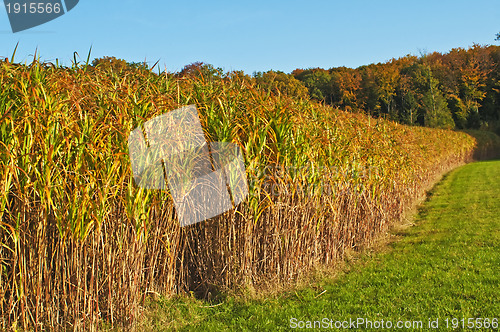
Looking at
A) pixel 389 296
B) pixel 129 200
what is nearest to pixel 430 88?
pixel 389 296

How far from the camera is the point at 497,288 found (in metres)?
3.77

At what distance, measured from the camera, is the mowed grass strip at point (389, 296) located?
322cm

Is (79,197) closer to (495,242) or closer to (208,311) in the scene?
(208,311)

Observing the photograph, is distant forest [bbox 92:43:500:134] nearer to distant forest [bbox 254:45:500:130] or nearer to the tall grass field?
distant forest [bbox 254:45:500:130]

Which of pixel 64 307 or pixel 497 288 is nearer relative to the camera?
pixel 64 307

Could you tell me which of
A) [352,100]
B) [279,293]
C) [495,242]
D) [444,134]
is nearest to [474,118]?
[352,100]

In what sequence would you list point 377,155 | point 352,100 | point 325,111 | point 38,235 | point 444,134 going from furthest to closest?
point 352,100
point 444,134
point 377,155
point 325,111
point 38,235

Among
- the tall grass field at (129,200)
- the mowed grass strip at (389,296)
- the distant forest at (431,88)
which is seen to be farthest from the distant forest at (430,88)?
the tall grass field at (129,200)

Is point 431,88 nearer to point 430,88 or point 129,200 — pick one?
point 430,88

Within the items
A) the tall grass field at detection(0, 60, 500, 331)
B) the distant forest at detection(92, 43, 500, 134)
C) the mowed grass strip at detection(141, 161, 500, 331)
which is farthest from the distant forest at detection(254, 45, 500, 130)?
the tall grass field at detection(0, 60, 500, 331)

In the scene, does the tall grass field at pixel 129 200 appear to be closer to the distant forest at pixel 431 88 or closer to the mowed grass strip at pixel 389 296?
the mowed grass strip at pixel 389 296

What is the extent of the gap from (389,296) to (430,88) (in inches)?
1156

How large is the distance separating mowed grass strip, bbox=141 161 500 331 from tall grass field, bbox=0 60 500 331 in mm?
237

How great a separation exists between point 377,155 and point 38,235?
15.4 ft
